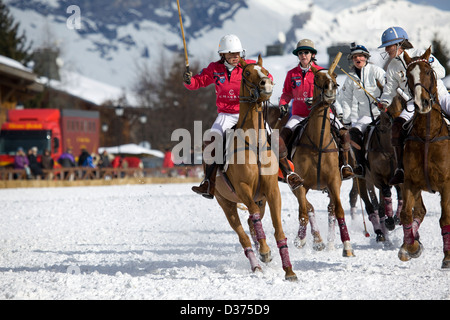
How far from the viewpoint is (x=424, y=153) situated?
371 inches

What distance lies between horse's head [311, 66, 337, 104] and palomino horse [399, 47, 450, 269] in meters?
1.54

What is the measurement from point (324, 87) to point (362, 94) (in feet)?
10.1

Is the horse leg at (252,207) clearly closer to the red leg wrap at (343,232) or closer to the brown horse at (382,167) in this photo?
the red leg wrap at (343,232)

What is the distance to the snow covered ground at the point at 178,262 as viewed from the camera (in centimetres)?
809

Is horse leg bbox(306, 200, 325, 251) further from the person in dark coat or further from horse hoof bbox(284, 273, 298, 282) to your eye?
the person in dark coat

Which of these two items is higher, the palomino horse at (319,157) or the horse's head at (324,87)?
the horse's head at (324,87)

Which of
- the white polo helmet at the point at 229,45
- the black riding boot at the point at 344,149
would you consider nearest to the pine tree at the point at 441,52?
the black riding boot at the point at 344,149

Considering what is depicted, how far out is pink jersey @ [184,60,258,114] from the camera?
10.4 meters

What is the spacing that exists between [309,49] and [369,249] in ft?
11.2

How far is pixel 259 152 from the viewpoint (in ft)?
30.7

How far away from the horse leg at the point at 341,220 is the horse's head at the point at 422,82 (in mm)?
2383

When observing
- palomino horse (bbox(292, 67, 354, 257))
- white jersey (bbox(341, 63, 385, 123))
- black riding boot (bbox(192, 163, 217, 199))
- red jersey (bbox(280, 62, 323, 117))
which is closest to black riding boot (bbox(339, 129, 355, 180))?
palomino horse (bbox(292, 67, 354, 257))

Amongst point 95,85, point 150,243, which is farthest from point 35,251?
point 95,85

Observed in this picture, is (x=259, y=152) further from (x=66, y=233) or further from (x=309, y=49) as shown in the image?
(x=66, y=233)
